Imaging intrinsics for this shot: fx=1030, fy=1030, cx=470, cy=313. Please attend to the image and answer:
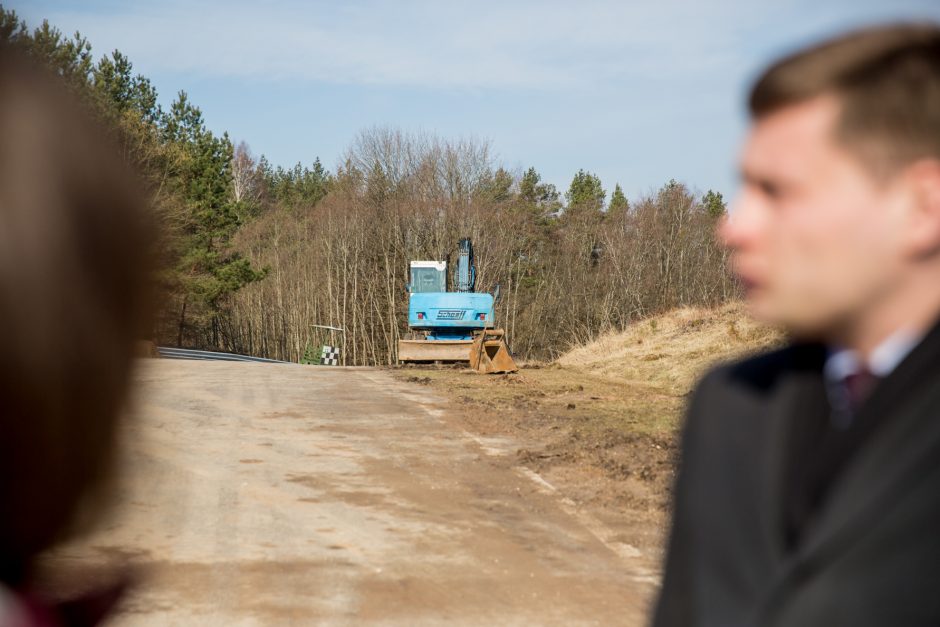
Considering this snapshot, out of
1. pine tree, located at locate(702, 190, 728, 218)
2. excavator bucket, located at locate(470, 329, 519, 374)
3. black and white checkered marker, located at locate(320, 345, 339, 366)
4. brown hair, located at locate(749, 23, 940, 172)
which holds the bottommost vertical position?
black and white checkered marker, located at locate(320, 345, 339, 366)

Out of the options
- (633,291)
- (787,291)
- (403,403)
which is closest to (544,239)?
(633,291)

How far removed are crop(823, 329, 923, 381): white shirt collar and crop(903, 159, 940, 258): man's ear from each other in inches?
3.0

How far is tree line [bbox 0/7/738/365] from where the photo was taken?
49375 millimetres

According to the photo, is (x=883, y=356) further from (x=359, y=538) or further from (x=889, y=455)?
(x=359, y=538)

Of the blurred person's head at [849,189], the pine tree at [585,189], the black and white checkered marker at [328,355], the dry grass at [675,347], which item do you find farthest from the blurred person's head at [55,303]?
the pine tree at [585,189]

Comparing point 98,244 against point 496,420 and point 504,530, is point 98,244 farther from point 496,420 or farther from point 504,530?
point 496,420

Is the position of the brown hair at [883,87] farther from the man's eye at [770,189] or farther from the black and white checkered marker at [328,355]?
the black and white checkered marker at [328,355]

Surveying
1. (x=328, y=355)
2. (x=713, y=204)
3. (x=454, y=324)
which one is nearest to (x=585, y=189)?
(x=713, y=204)

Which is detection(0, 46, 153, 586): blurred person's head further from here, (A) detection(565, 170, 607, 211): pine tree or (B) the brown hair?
(A) detection(565, 170, 607, 211): pine tree

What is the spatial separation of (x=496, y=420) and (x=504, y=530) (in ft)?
20.1

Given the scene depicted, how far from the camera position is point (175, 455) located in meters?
9.68

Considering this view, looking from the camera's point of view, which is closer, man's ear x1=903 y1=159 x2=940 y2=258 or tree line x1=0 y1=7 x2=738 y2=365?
man's ear x1=903 y1=159 x2=940 y2=258

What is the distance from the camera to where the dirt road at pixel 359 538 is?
5496mm

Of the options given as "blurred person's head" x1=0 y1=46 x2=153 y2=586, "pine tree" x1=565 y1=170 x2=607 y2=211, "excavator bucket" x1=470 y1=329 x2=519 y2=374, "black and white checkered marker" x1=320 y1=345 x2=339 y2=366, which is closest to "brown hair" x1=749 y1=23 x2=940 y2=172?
"blurred person's head" x1=0 y1=46 x2=153 y2=586
